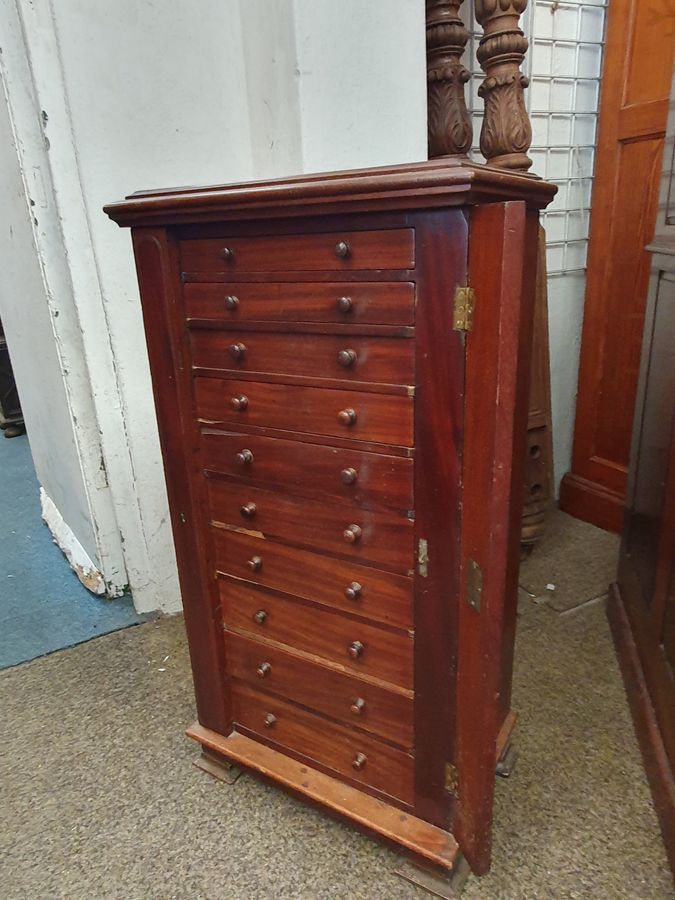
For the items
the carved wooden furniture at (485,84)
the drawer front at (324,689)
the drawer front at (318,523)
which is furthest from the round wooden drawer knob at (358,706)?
the carved wooden furniture at (485,84)

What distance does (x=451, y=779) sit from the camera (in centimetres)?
102

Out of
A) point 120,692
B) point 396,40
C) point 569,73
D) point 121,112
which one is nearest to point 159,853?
point 120,692

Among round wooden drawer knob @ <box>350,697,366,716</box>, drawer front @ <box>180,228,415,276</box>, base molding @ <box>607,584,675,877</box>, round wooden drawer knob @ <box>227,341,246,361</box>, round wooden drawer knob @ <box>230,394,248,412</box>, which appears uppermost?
drawer front @ <box>180,228,415,276</box>

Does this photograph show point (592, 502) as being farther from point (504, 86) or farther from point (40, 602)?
point (40, 602)

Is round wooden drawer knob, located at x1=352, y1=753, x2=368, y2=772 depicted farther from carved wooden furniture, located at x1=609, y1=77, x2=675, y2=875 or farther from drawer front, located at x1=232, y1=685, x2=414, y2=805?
carved wooden furniture, located at x1=609, y1=77, x2=675, y2=875

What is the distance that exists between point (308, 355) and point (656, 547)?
94cm

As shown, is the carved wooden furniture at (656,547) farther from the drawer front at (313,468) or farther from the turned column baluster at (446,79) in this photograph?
the drawer front at (313,468)

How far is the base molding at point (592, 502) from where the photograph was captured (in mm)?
2168

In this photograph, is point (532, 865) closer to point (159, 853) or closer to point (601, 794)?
point (601, 794)

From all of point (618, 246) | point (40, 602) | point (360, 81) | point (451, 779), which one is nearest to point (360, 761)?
point (451, 779)

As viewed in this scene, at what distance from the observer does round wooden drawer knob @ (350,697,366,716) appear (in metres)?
1.09

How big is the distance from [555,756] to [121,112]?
1.75m

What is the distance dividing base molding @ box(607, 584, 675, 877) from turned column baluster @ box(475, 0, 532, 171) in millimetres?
1227

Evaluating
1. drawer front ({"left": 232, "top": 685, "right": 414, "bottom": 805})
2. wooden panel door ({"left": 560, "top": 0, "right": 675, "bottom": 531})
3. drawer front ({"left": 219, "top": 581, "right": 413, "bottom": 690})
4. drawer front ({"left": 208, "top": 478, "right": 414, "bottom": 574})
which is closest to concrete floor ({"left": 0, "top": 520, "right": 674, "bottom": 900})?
drawer front ({"left": 232, "top": 685, "right": 414, "bottom": 805})
